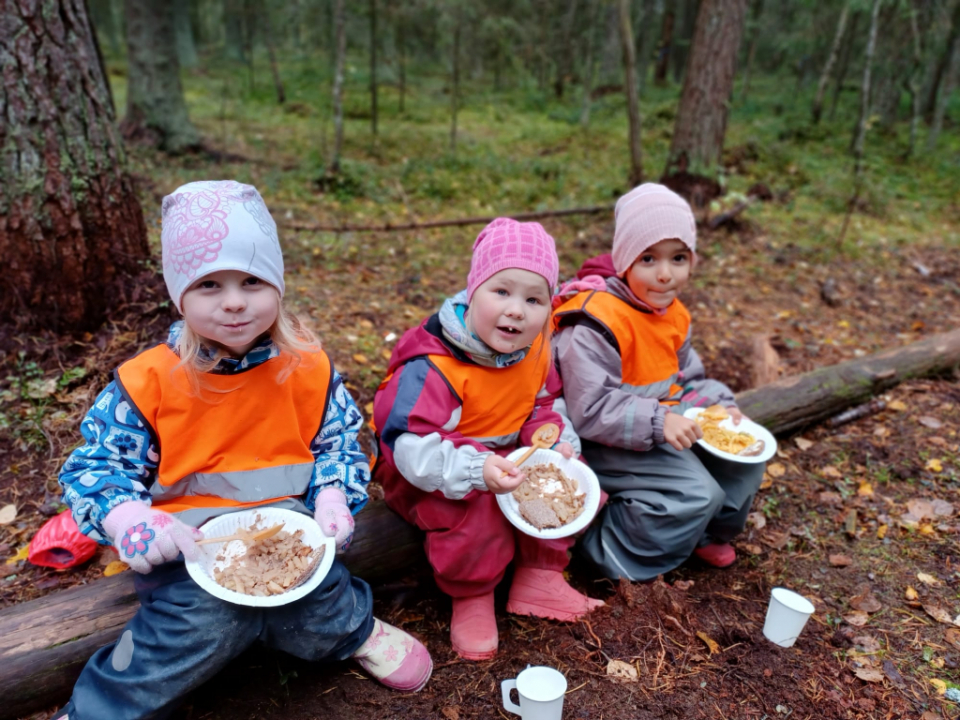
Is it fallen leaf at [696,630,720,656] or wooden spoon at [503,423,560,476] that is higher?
wooden spoon at [503,423,560,476]

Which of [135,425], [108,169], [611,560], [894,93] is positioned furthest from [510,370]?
[894,93]

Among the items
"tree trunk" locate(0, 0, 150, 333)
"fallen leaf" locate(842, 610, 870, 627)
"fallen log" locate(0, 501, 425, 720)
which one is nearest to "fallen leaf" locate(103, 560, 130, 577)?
"fallen log" locate(0, 501, 425, 720)

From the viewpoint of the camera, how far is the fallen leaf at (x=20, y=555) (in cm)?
266

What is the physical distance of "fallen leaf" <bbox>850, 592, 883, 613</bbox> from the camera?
2844 mm

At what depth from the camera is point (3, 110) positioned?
10.3 ft

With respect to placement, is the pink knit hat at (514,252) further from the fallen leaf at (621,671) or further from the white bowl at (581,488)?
the fallen leaf at (621,671)

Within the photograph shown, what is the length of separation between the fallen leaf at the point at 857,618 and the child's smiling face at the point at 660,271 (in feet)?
5.43

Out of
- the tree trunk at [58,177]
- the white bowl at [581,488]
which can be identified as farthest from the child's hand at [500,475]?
the tree trunk at [58,177]

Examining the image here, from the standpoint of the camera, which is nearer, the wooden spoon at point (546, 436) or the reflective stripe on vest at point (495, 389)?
the reflective stripe on vest at point (495, 389)

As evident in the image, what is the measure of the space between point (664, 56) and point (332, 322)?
873 inches

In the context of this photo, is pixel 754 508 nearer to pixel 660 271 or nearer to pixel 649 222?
pixel 660 271

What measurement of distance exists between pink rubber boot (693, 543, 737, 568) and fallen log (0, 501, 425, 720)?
103 inches

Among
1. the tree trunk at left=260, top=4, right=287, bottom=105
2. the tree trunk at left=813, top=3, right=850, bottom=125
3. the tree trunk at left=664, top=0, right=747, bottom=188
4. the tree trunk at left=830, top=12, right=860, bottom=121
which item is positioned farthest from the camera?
the tree trunk at left=830, top=12, right=860, bottom=121

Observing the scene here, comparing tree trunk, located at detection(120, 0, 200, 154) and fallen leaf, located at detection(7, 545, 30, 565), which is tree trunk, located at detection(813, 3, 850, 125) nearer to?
tree trunk, located at detection(120, 0, 200, 154)
